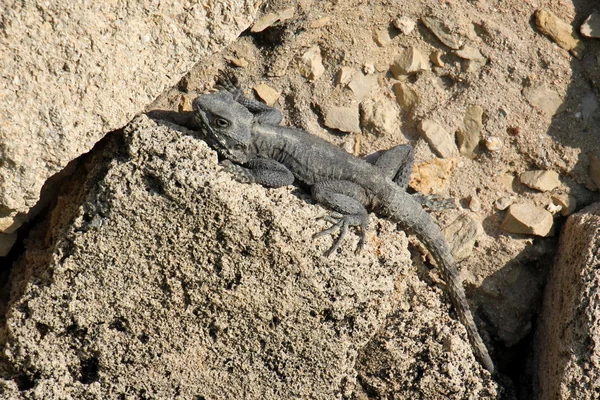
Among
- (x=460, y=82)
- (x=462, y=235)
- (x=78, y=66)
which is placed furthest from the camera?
(x=460, y=82)

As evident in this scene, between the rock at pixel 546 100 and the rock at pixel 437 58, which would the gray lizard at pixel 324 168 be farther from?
the rock at pixel 546 100

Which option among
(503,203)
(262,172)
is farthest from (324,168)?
(503,203)

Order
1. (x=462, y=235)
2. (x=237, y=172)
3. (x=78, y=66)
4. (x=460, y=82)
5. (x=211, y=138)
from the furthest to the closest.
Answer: (x=460, y=82) < (x=462, y=235) < (x=211, y=138) < (x=237, y=172) < (x=78, y=66)

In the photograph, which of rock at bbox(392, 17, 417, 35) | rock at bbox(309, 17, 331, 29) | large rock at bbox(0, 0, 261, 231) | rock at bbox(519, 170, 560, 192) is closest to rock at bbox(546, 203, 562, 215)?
rock at bbox(519, 170, 560, 192)

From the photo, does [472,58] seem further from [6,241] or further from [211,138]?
[6,241]

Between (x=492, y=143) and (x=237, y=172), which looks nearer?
(x=237, y=172)

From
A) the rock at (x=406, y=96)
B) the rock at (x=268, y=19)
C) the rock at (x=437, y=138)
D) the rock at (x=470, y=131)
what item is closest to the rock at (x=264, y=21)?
the rock at (x=268, y=19)
